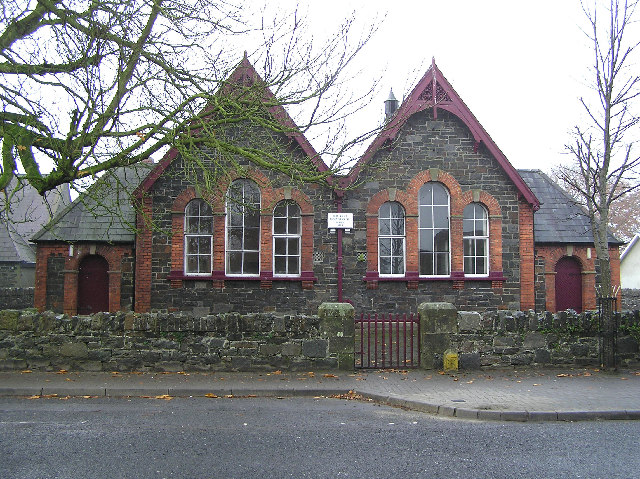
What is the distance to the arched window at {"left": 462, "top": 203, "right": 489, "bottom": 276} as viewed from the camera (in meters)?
17.5

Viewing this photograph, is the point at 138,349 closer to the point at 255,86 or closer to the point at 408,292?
the point at 255,86

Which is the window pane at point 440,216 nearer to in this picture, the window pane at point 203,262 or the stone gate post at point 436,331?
the stone gate post at point 436,331

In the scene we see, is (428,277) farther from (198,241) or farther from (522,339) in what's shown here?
(198,241)

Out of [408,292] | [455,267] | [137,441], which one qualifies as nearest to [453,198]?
[455,267]

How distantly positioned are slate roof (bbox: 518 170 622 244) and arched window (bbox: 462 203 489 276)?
6.64 ft

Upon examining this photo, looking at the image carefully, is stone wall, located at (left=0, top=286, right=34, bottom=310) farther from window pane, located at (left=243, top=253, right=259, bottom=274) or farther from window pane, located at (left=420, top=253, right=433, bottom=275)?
window pane, located at (left=420, top=253, right=433, bottom=275)

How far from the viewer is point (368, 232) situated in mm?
17047

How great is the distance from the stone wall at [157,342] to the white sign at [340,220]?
5935 mm

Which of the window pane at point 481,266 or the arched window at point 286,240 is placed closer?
the arched window at point 286,240

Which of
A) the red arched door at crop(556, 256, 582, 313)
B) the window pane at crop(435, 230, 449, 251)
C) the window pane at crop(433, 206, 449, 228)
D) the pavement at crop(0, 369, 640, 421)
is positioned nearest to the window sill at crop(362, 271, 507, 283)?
the window pane at crop(435, 230, 449, 251)

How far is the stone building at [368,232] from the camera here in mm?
16906

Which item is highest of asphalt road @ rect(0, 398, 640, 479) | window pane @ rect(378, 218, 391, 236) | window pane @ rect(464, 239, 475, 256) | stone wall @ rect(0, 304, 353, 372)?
window pane @ rect(378, 218, 391, 236)

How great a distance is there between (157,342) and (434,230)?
31.1 feet

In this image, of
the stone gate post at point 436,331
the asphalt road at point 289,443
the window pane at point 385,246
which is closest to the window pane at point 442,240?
the window pane at point 385,246
